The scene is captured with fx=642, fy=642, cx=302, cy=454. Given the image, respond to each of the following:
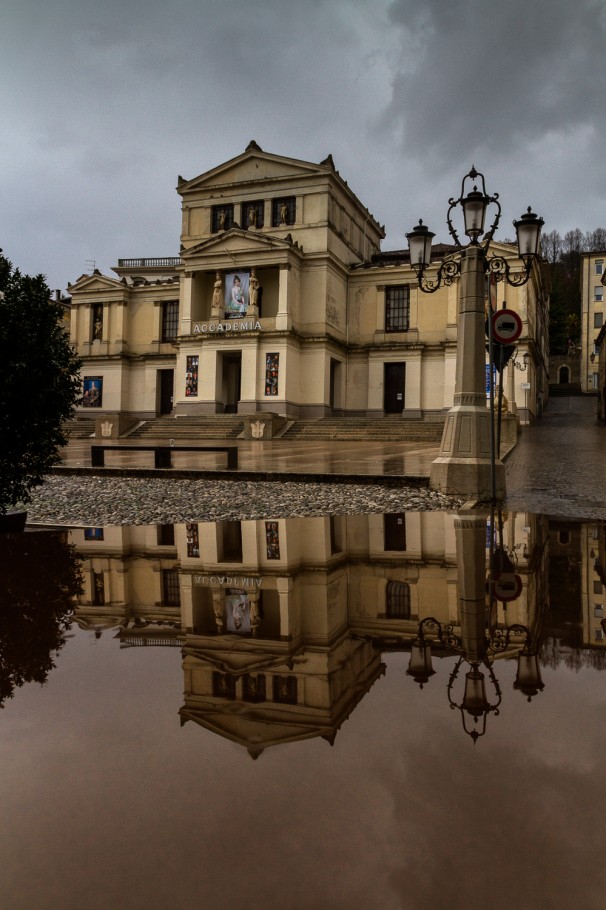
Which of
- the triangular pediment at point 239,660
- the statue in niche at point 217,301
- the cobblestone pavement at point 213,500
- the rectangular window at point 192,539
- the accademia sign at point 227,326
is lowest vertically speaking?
the triangular pediment at point 239,660

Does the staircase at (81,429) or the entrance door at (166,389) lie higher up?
the entrance door at (166,389)

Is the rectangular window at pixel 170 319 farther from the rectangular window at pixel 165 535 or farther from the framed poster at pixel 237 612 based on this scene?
the framed poster at pixel 237 612

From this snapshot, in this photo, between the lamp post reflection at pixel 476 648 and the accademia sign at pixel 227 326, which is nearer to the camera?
the lamp post reflection at pixel 476 648

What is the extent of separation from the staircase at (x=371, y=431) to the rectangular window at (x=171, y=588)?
24.5 metres

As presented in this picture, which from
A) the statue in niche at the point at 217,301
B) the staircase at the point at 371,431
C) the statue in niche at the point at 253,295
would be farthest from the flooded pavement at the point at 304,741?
the statue in niche at the point at 217,301

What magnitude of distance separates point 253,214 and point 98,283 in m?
13.1

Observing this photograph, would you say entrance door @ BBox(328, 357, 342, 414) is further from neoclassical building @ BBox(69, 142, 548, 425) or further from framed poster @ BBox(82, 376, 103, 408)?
framed poster @ BBox(82, 376, 103, 408)

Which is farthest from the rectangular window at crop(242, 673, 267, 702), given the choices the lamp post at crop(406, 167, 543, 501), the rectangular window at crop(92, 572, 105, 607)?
the lamp post at crop(406, 167, 543, 501)

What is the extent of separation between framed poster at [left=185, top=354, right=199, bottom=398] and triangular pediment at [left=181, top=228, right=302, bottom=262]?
6.81 m

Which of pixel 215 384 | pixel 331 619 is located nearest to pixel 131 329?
pixel 215 384

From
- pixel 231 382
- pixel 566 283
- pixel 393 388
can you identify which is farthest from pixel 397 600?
pixel 566 283

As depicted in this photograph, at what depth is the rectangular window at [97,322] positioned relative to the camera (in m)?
48.0

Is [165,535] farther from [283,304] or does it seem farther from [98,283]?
[98,283]

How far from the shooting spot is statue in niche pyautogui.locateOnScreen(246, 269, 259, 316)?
133 feet
